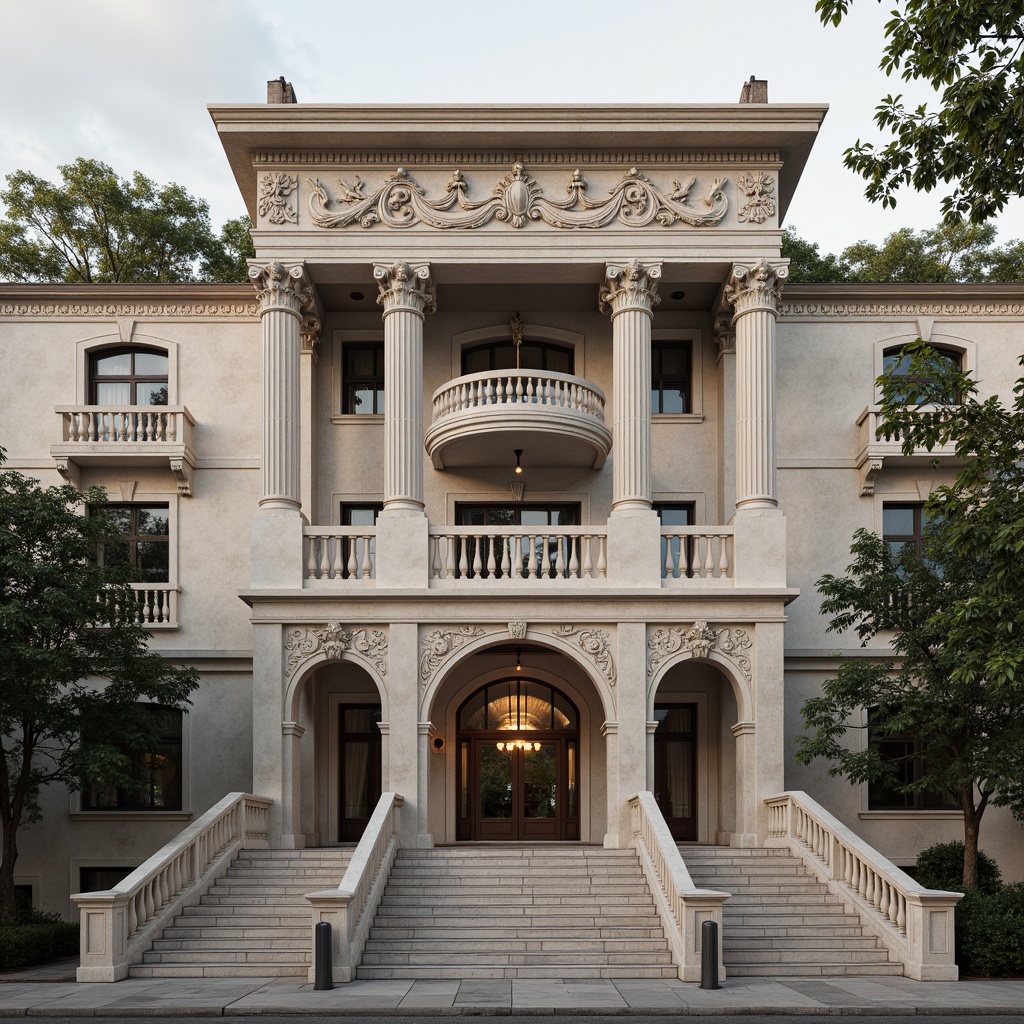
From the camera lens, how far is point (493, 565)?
2320cm

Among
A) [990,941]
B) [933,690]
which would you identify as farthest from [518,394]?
[990,941]

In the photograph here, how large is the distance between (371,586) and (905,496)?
12.0 m

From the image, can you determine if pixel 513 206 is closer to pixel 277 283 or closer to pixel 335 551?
pixel 277 283

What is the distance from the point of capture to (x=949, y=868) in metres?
22.1

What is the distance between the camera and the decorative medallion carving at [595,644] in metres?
22.9

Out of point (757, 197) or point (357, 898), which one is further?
point (757, 197)

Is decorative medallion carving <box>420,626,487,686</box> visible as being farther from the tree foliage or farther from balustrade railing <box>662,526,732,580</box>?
the tree foliage

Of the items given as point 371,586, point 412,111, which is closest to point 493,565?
point 371,586

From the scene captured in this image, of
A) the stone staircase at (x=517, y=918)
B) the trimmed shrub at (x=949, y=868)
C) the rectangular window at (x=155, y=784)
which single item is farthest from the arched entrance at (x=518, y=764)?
the trimmed shrub at (x=949, y=868)

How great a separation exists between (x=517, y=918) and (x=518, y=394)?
398 inches

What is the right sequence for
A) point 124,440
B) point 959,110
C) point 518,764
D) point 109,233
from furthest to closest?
1. point 109,233
2. point 518,764
3. point 124,440
4. point 959,110

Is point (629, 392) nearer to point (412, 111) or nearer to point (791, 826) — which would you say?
point (412, 111)

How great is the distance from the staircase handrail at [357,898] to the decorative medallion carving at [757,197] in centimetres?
1347

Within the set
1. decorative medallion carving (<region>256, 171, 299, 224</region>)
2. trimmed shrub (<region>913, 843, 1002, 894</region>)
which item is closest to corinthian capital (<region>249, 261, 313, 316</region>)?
decorative medallion carving (<region>256, 171, 299, 224</region>)
